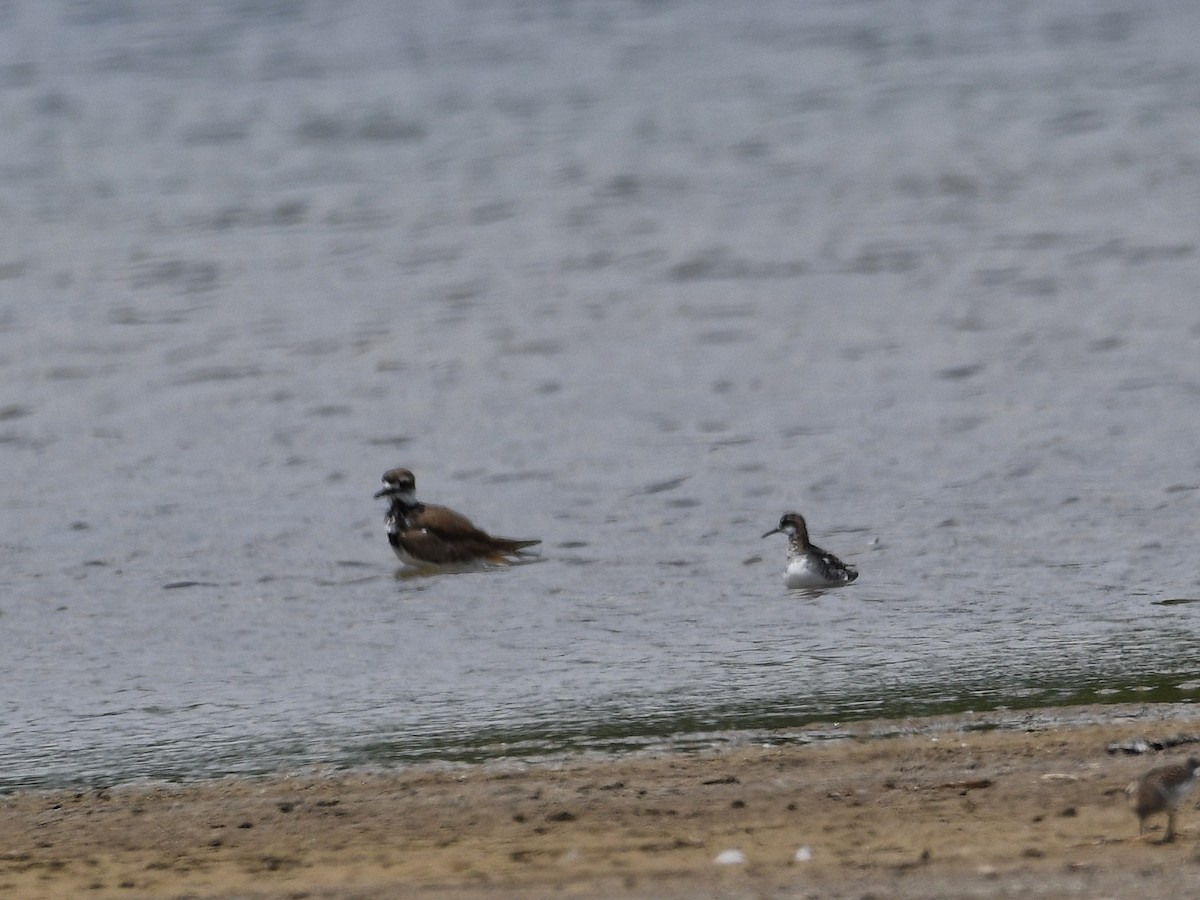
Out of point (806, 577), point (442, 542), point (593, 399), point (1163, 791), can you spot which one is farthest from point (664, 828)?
point (593, 399)

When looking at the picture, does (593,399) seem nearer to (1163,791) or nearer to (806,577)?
(806,577)

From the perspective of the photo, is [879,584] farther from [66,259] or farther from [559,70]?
[559,70]

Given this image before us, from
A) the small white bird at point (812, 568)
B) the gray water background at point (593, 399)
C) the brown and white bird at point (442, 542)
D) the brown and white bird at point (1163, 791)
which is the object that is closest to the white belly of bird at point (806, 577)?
the small white bird at point (812, 568)

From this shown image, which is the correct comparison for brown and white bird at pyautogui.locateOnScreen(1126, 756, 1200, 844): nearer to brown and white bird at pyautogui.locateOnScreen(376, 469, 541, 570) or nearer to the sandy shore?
the sandy shore

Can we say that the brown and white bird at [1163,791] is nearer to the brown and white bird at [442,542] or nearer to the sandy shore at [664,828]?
the sandy shore at [664,828]

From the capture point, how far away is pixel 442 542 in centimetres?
1025

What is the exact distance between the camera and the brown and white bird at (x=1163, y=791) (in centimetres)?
576

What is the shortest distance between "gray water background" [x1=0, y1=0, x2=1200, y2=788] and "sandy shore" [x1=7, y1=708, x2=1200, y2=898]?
0.40m

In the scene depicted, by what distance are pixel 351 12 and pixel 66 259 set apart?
53.6 ft

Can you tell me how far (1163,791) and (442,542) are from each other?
16.6 feet

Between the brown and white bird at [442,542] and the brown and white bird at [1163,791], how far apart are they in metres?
4.72

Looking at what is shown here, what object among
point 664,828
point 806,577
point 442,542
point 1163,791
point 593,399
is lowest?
point 664,828

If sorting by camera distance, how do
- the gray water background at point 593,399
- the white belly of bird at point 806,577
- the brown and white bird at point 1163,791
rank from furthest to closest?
the white belly of bird at point 806,577, the gray water background at point 593,399, the brown and white bird at point 1163,791

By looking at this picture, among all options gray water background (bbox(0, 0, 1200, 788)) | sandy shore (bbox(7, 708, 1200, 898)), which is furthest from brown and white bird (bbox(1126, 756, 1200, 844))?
gray water background (bbox(0, 0, 1200, 788))
